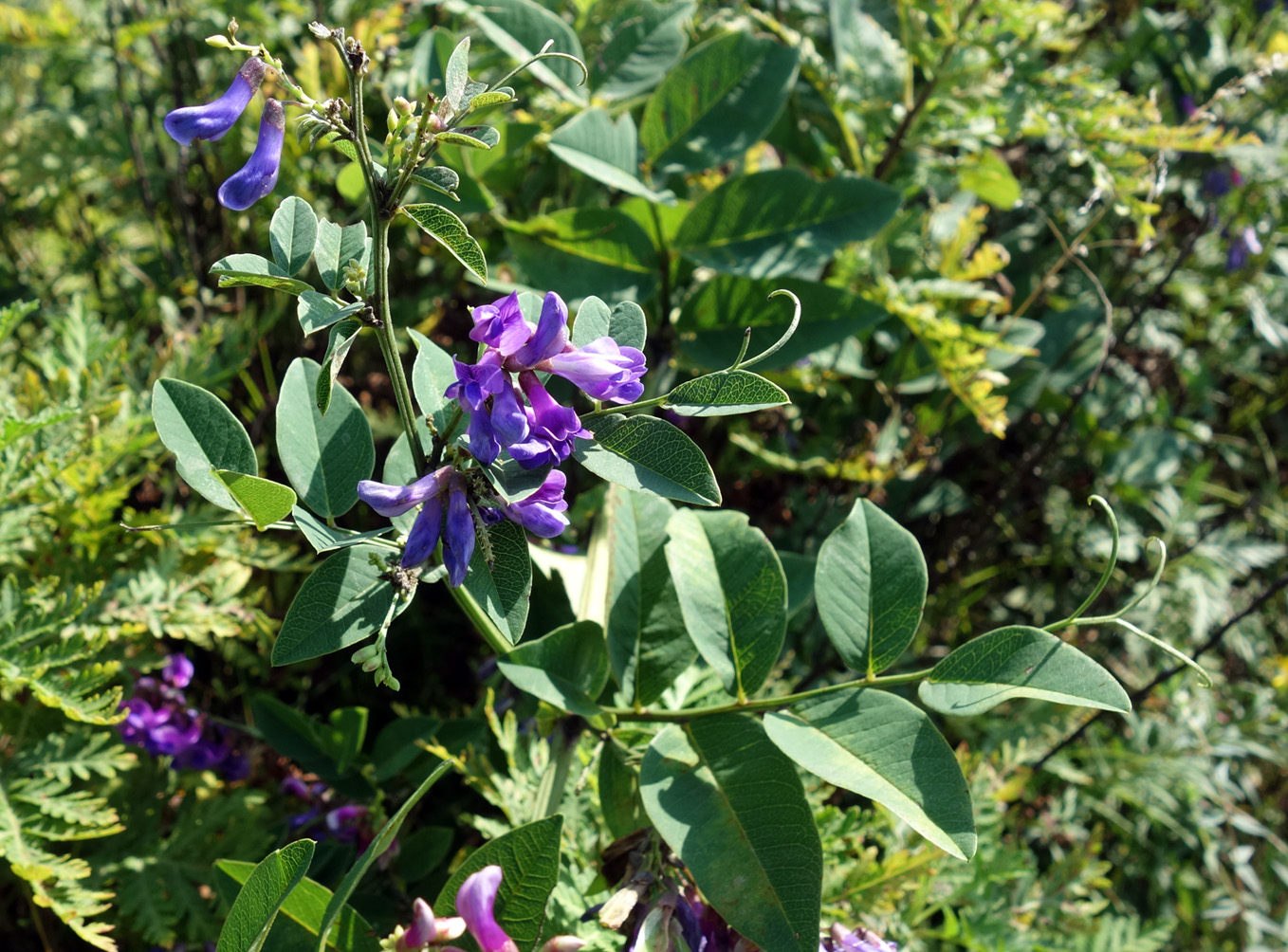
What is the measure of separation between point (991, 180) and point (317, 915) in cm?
140

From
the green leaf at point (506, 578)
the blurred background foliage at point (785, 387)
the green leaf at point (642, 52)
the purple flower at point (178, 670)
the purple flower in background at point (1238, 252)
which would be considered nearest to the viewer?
the green leaf at point (506, 578)

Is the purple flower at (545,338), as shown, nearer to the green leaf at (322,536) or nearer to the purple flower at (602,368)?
the purple flower at (602,368)

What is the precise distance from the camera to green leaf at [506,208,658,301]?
128 centimetres

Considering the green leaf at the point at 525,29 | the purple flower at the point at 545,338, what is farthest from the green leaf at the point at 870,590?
the green leaf at the point at 525,29

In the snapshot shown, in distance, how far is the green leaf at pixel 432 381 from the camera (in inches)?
29.0

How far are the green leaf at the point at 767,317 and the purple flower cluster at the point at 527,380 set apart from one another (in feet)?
2.09

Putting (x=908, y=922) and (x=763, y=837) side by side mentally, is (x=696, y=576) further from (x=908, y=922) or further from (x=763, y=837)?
(x=908, y=922)

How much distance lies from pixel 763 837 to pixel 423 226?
557 millimetres

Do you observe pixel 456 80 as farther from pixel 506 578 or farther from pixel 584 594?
pixel 584 594

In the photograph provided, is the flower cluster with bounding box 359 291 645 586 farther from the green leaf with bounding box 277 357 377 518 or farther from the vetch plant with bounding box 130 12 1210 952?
the green leaf with bounding box 277 357 377 518

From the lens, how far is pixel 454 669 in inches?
58.7

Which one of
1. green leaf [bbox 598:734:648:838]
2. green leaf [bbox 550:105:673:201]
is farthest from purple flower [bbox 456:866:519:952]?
green leaf [bbox 550:105:673:201]

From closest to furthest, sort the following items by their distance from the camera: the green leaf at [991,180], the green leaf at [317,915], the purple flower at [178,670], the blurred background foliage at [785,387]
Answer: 1. the green leaf at [317,915]
2. the blurred background foliage at [785,387]
3. the purple flower at [178,670]
4. the green leaf at [991,180]

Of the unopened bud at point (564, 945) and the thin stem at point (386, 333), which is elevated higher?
the thin stem at point (386, 333)
